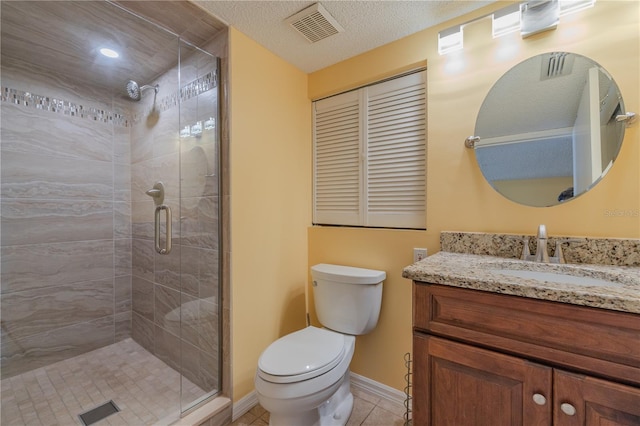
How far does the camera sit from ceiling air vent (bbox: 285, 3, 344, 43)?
1342mm

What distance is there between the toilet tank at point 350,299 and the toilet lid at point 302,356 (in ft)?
0.33

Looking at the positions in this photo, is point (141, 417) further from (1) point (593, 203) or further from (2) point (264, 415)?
(1) point (593, 203)

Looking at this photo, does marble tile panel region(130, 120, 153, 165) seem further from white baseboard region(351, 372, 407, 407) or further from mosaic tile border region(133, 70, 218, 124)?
white baseboard region(351, 372, 407, 407)

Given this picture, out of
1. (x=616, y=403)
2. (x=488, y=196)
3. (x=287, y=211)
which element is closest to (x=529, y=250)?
(x=488, y=196)

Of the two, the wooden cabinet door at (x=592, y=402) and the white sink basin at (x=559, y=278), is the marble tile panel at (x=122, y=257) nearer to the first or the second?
the white sink basin at (x=559, y=278)

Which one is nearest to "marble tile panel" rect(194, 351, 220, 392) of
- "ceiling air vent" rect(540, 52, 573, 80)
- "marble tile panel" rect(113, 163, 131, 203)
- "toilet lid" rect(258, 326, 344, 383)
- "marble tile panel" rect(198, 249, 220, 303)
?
"marble tile panel" rect(198, 249, 220, 303)

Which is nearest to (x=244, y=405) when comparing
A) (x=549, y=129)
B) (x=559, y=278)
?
(x=559, y=278)

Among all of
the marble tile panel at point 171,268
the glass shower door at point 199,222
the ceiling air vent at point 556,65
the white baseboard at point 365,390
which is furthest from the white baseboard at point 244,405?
the ceiling air vent at point 556,65

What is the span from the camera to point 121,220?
2199 mm

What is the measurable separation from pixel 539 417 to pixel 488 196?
885 mm

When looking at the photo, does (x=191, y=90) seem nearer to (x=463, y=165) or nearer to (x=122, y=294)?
(x=463, y=165)

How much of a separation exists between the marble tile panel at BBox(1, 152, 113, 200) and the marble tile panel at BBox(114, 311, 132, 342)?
3.10 feet

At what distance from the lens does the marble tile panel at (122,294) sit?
2.19 meters

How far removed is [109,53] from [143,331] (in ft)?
6.41
